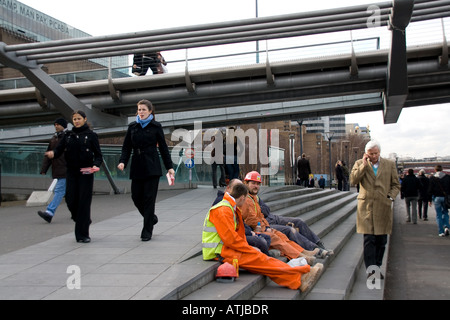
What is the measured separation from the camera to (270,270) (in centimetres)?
522

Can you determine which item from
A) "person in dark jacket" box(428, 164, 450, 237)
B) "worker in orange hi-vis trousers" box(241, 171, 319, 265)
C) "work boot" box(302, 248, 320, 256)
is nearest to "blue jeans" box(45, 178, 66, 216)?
"worker in orange hi-vis trousers" box(241, 171, 319, 265)

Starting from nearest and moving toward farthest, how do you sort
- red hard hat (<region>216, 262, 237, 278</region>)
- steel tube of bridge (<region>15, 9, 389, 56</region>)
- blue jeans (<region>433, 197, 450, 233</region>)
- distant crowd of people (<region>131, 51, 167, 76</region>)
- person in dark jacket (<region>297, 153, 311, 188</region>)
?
red hard hat (<region>216, 262, 237, 278</region>) < steel tube of bridge (<region>15, 9, 389, 56</region>) < blue jeans (<region>433, 197, 450, 233</region>) < distant crowd of people (<region>131, 51, 167, 76</region>) < person in dark jacket (<region>297, 153, 311, 188</region>)

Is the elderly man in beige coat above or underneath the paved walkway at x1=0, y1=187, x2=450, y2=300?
above

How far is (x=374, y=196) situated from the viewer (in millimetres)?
6160

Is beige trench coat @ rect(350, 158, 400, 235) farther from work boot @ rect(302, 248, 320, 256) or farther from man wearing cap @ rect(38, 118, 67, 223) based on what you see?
man wearing cap @ rect(38, 118, 67, 223)

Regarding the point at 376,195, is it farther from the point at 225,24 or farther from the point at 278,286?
the point at 225,24

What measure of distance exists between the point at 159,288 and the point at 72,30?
7103 centimetres

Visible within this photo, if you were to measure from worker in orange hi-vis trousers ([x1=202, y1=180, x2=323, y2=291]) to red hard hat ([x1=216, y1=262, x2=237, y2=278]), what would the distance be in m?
0.23

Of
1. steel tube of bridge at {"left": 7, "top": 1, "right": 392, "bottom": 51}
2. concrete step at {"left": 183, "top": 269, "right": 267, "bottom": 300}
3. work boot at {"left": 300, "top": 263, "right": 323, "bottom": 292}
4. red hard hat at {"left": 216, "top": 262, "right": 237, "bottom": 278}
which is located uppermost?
steel tube of bridge at {"left": 7, "top": 1, "right": 392, "bottom": 51}

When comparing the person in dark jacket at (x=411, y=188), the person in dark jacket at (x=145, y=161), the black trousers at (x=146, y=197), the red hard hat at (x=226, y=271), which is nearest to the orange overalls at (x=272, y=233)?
the person in dark jacket at (x=145, y=161)

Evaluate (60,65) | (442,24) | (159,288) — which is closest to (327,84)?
(442,24)

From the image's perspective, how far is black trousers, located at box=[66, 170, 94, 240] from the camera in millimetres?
6477

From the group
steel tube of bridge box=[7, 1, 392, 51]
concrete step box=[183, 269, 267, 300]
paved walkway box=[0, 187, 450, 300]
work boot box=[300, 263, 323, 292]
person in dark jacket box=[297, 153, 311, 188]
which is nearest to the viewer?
paved walkway box=[0, 187, 450, 300]
